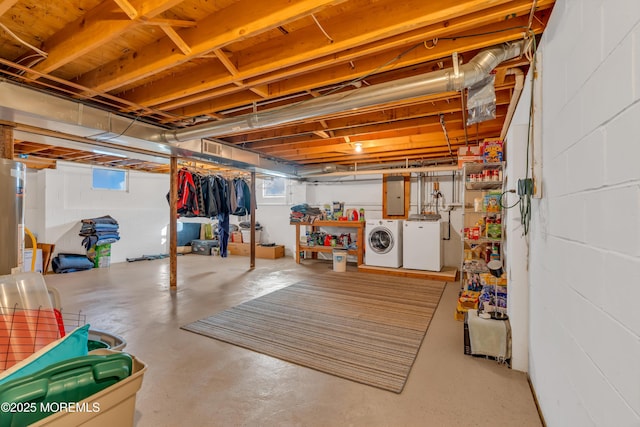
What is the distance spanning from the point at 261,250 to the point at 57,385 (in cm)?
707

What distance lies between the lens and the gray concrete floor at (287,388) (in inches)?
70.9

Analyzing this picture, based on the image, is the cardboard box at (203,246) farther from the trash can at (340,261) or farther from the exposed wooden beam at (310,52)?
the exposed wooden beam at (310,52)

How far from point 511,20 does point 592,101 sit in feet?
4.20

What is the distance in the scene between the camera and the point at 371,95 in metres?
2.56

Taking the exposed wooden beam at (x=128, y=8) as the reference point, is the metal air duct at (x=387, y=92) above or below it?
below

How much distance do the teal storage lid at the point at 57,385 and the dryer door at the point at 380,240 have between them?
530 centimetres

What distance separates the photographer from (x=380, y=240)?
6109mm

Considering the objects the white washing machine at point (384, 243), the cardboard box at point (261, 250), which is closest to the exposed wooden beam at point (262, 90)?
the white washing machine at point (384, 243)

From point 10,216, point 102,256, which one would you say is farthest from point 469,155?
point 102,256

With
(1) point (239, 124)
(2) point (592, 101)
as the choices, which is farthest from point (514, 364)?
(1) point (239, 124)

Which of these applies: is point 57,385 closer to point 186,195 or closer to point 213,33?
point 213,33

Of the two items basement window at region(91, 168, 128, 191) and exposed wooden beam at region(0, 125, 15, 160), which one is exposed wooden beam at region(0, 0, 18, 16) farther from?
basement window at region(91, 168, 128, 191)

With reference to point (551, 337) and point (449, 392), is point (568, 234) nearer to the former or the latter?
point (551, 337)

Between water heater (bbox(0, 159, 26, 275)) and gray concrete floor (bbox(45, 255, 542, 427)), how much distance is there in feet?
3.37
